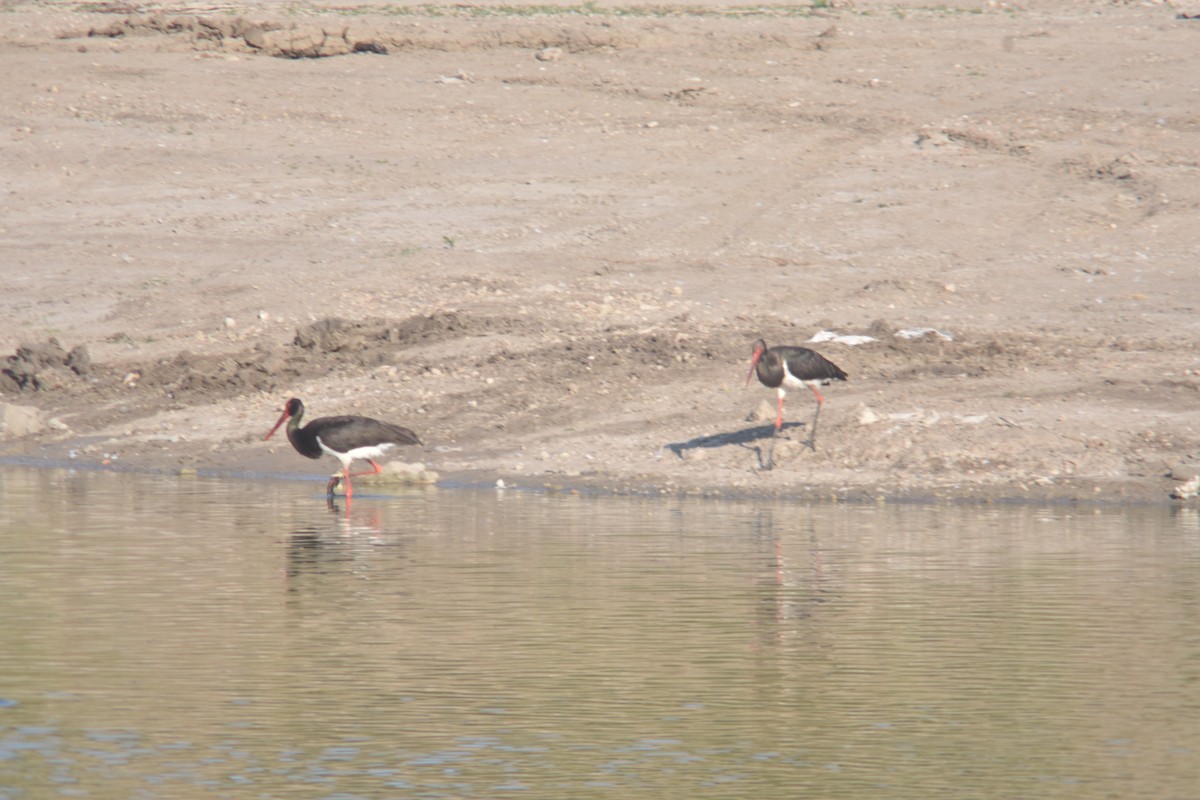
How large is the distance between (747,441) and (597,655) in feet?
26.4

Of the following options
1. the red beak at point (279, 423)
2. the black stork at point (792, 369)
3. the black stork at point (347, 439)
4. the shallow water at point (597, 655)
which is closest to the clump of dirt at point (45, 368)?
the red beak at point (279, 423)

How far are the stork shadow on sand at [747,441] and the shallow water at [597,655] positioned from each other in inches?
88.9

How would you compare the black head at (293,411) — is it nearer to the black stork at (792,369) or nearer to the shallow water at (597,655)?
the shallow water at (597,655)

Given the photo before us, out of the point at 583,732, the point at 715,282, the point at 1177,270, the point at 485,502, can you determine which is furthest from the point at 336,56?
the point at 583,732

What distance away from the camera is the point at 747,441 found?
57.8ft

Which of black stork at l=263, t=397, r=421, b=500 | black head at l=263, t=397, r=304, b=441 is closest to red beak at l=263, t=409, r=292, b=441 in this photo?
black head at l=263, t=397, r=304, b=441

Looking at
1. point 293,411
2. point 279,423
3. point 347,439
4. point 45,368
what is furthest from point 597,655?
point 45,368

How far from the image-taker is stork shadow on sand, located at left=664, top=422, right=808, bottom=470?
17328mm

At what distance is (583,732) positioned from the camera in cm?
822

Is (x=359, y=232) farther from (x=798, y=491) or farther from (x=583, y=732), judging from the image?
(x=583, y=732)

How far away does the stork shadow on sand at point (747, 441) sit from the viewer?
17.3 metres

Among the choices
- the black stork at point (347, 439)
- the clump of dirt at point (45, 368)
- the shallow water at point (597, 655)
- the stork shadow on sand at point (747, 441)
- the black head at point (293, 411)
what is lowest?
the shallow water at point (597, 655)

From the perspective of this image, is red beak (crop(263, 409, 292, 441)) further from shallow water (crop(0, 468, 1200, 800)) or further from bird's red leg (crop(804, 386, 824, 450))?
bird's red leg (crop(804, 386, 824, 450))

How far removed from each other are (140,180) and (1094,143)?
12.6m
